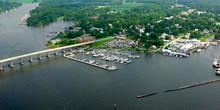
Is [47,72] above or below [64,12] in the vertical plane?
below

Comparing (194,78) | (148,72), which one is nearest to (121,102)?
(148,72)

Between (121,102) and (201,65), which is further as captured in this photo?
(201,65)

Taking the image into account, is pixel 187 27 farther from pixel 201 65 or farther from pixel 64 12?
pixel 64 12

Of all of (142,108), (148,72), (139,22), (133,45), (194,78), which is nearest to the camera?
(142,108)

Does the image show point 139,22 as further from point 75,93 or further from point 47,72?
point 75,93

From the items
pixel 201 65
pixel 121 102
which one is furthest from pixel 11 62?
pixel 201 65

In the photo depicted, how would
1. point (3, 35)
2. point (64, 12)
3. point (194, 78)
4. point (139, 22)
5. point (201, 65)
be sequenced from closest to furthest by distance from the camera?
point (194, 78) < point (201, 65) < point (3, 35) < point (139, 22) < point (64, 12)
